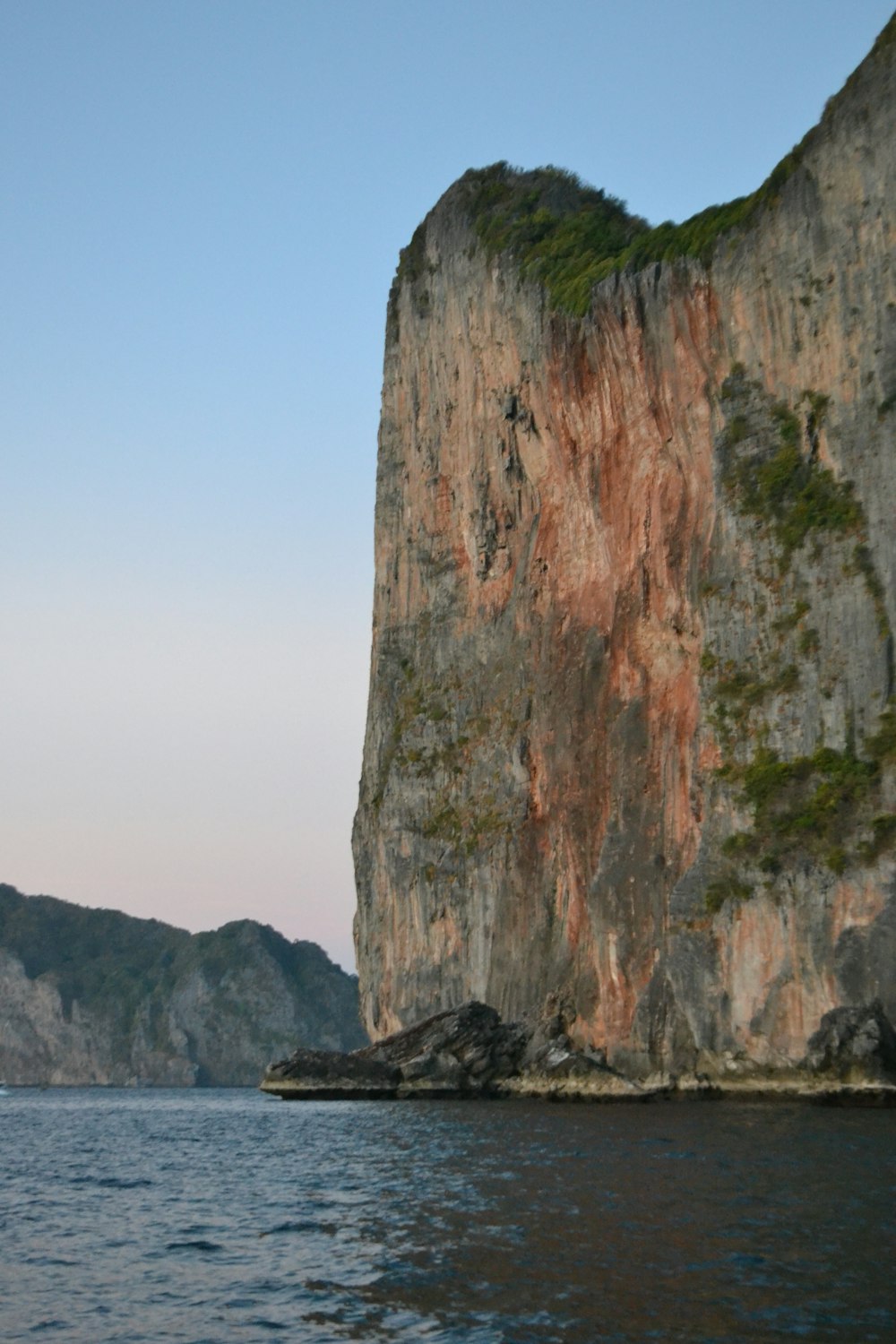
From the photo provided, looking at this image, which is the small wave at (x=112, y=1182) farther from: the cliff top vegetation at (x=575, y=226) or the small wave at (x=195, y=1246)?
the cliff top vegetation at (x=575, y=226)

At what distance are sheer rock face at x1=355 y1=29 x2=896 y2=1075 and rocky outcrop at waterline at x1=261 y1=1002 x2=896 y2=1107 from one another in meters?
0.86

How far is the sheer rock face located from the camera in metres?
43.7

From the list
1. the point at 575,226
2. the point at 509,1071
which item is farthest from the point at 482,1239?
the point at 575,226

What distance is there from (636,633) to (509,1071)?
1647cm

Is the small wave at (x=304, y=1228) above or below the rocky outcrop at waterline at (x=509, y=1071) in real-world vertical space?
below

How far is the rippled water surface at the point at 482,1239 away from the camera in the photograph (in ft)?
45.4

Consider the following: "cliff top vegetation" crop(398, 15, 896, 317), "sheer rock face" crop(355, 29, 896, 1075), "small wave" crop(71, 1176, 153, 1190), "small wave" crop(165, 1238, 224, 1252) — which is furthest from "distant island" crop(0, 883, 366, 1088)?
"small wave" crop(165, 1238, 224, 1252)

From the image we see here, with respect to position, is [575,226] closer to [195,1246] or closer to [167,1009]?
[195,1246]

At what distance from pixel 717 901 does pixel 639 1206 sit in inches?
995

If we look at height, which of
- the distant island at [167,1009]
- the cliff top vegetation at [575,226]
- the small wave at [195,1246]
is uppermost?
the cliff top vegetation at [575,226]

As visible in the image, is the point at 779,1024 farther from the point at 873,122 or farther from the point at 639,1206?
the point at 873,122

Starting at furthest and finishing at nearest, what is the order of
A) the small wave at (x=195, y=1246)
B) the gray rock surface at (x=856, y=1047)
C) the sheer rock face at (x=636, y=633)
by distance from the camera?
the sheer rock face at (x=636, y=633) < the gray rock surface at (x=856, y=1047) < the small wave at (x=195, y=1246)

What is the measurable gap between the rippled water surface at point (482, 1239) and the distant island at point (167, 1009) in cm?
14632

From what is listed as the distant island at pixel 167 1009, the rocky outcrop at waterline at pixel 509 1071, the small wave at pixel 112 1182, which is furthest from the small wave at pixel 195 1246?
the distant island at pixel 167 1009
